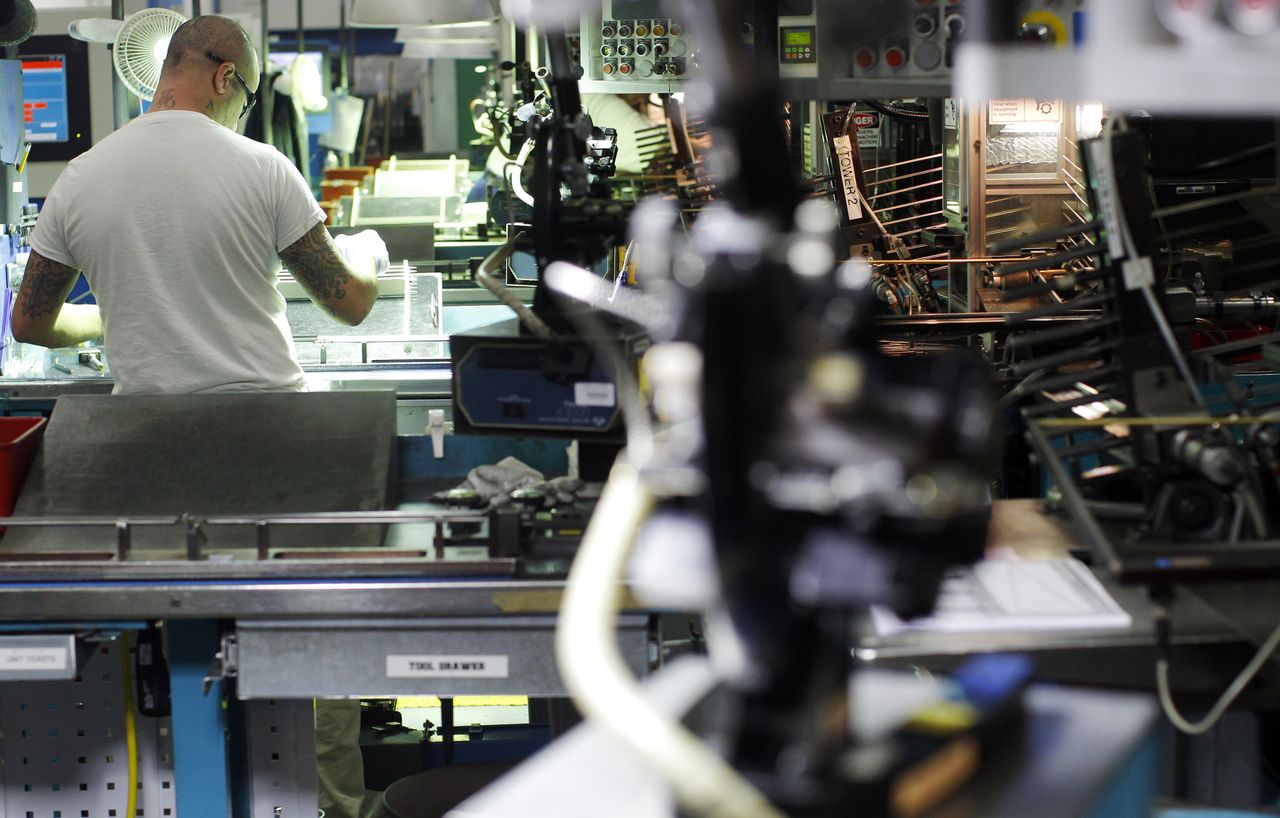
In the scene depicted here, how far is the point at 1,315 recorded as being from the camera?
366cm

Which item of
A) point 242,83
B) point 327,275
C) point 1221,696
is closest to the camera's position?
point 1221,696

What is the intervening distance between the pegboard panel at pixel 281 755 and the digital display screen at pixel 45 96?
6428 millimetres

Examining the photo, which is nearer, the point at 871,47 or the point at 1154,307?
the point at 1154,307

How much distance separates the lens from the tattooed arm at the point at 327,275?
2.73 meters

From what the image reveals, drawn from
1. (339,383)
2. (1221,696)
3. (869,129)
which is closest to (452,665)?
(1221,696)

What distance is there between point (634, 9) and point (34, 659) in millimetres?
2300

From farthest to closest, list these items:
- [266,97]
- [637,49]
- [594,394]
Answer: [266,97] → [637,49] → [594,394]

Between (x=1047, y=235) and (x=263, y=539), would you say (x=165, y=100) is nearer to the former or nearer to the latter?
(x=263, y=539)

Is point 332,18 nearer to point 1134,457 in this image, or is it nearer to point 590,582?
point 1134,457

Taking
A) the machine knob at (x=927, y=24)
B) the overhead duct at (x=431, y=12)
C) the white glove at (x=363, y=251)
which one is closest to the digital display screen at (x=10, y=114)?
the overhead duct at (x=431, y=12)

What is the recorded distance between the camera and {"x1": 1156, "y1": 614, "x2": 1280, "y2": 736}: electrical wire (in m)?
1.69

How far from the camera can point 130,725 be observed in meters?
2.40

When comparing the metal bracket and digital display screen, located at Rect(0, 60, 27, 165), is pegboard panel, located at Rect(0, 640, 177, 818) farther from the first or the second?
digital display screen, located at Rect(0, 60, 27, 165)

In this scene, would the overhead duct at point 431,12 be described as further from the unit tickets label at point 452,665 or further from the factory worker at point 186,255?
the unit tickets label at point 452,665
